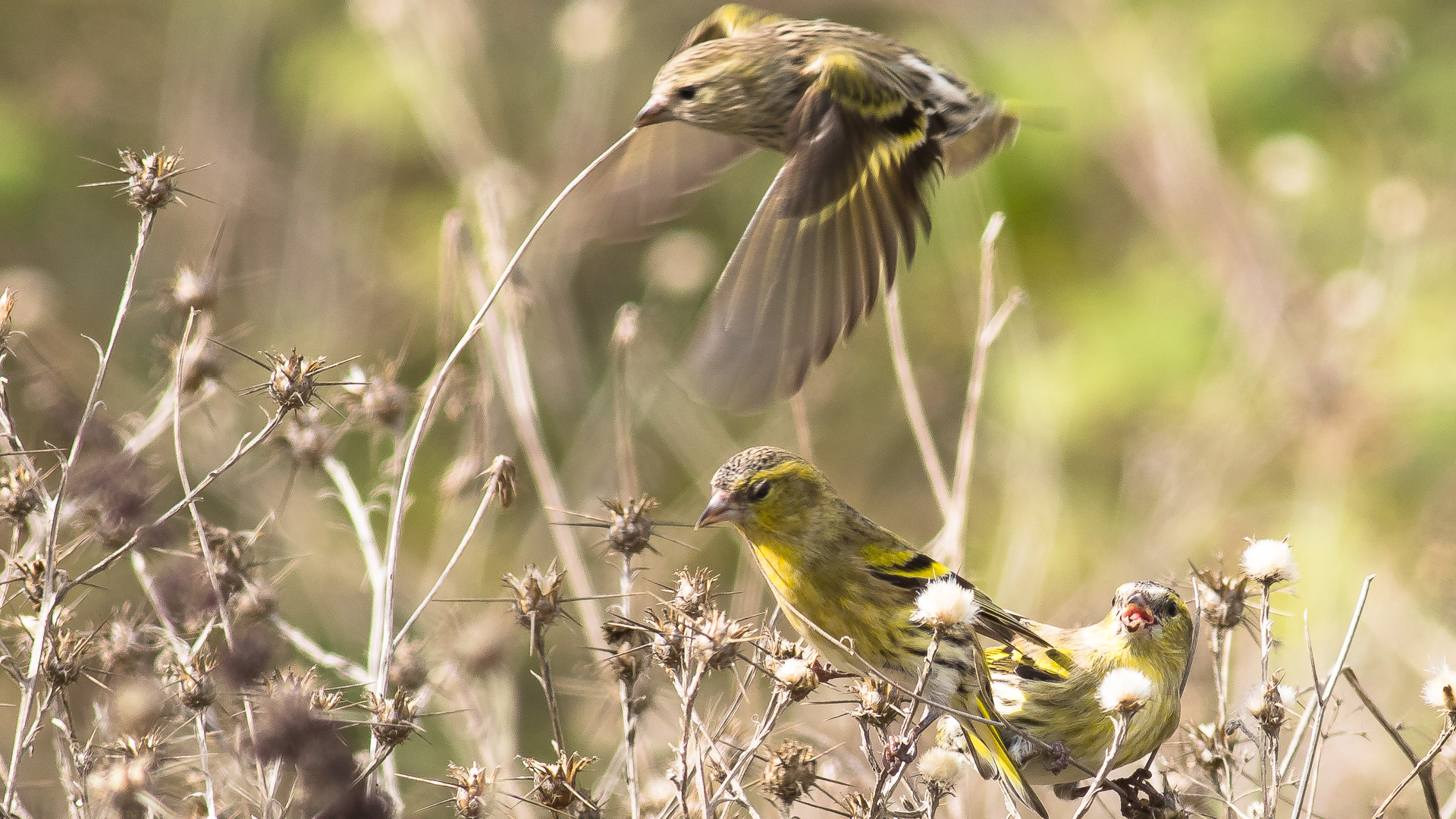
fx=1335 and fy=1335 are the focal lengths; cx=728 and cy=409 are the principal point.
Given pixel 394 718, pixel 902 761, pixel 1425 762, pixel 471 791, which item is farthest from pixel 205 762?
pixel 1425 762

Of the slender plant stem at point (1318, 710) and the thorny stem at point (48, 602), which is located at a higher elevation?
the slender plant stem at point (1318, 710)

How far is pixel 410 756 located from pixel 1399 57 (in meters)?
6.60

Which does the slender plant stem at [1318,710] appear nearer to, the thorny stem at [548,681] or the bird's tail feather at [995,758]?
the bird's tail feather at [995,758]

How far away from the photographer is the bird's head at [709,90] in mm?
3340

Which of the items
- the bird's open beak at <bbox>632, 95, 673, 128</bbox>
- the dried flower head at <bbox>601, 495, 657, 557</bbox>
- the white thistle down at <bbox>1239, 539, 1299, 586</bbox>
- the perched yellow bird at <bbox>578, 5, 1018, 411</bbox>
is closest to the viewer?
the white thistle down at <bbox>1239, 539, 1299, 586</bbox>

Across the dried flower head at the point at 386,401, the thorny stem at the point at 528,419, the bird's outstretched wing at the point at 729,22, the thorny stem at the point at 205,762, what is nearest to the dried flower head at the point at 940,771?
the thorny stem at the point at 528,419

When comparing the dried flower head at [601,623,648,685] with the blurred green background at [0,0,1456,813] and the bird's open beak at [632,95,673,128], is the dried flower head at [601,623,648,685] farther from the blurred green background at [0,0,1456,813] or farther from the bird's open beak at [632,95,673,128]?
the blurred green background at [0,0,1456,813]

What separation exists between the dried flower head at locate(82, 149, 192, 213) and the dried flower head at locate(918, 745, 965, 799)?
62.4 inches

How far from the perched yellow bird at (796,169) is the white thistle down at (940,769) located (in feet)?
2.42

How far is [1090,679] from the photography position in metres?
3.43

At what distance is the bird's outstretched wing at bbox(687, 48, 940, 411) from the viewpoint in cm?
275

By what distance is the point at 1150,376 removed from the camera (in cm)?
780

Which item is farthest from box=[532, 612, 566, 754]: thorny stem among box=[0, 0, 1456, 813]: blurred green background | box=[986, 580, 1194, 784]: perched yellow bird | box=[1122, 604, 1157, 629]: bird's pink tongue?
box=[0, 0, 1456, 813]: blurred green background

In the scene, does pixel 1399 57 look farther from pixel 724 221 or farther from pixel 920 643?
pixel 920 643
